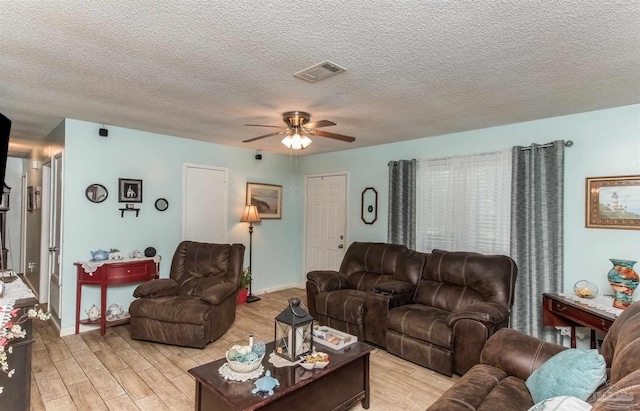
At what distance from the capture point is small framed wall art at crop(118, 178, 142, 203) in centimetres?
409

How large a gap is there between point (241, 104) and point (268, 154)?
8.71ft

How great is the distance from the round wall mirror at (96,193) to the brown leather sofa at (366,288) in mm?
2638

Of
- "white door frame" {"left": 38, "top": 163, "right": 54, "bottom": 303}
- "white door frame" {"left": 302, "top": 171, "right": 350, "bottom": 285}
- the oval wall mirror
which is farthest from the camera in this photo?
"white door frame" {"left": 302, "top": 171, "right": 350, "bottom": 285}

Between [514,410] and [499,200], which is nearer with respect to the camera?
[514,410]

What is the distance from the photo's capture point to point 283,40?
1.89 metres

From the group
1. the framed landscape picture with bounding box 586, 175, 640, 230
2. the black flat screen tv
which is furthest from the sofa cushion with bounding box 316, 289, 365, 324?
the black flat screen tv

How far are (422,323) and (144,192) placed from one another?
3.65 metres

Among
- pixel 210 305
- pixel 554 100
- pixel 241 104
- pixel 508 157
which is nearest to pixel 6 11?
pixel 241 104

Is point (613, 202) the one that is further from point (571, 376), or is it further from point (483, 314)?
point (571, 376)

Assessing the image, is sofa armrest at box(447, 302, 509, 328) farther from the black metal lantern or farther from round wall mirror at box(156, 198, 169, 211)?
round wall mirror at box(156, 198, 169, 211)

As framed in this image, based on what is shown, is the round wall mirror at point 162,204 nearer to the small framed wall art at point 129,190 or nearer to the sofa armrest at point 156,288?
the small framed wall art at point 129,190

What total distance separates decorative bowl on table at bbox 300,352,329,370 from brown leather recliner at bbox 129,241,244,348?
159 cm

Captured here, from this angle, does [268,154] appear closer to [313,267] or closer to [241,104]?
[313,267]

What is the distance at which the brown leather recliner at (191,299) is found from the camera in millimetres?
3352
